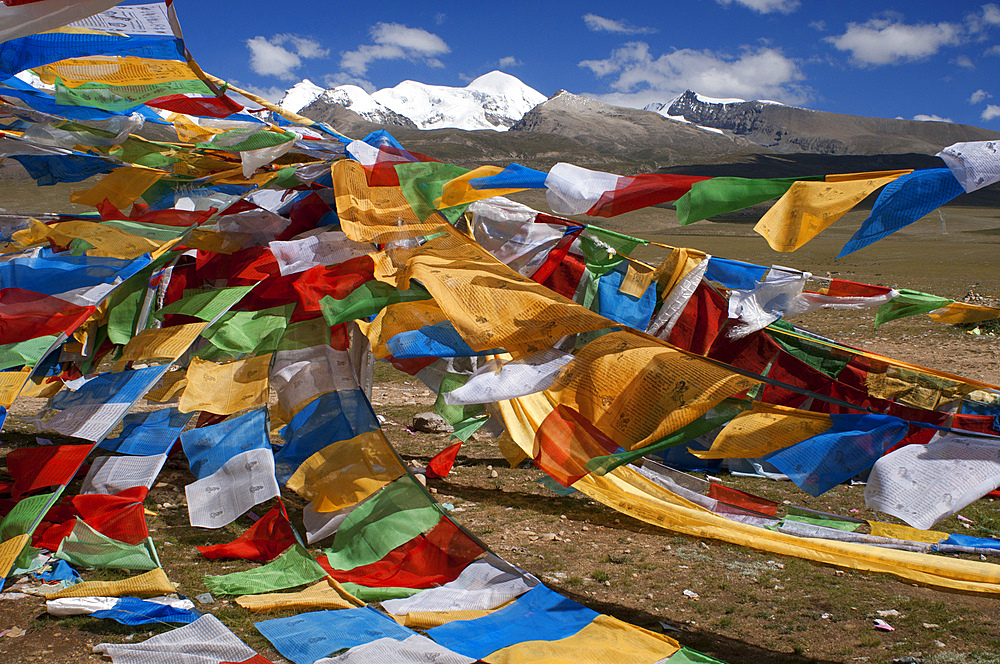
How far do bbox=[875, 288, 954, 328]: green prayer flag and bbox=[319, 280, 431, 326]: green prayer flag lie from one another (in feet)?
9.73

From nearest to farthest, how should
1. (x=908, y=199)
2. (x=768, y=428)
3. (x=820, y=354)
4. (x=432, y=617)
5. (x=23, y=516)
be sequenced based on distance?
(x=908, y=199) < (x=768, y=428) < (x=432, y=617) < (x=23, y=516) < (x=820, y=354)

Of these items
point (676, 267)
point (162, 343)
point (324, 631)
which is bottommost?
point (324, 631)

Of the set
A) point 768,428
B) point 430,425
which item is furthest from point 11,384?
point 430,425

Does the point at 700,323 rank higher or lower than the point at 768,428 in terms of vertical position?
higher

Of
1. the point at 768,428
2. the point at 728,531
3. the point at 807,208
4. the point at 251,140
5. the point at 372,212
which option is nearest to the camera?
the point at 768,428

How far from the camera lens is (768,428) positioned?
3.02 meters

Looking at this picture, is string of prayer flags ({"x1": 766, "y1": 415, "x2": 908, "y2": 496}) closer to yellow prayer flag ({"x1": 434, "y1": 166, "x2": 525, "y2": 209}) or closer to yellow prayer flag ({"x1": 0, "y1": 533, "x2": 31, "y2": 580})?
yellow prayer flag ({"x1": 434, "y1": 166, "x2": 525, "y2": 209})

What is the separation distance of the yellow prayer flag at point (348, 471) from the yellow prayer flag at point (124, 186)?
95.7 inches

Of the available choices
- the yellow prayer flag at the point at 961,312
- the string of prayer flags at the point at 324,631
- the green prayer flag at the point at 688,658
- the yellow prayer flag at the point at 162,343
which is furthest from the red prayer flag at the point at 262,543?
the yellow prayer flag at the point at 961,312

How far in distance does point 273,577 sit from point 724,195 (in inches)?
134

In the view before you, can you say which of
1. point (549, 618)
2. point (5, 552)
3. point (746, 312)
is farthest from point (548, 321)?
point (5, 552)

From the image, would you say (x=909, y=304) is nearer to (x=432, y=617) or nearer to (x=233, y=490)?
(x=432, y=617)

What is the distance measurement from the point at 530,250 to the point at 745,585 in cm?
265

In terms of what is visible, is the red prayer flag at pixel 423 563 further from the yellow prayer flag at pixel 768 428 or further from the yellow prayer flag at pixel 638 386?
the yellow prayer flag at pixel 768 428
